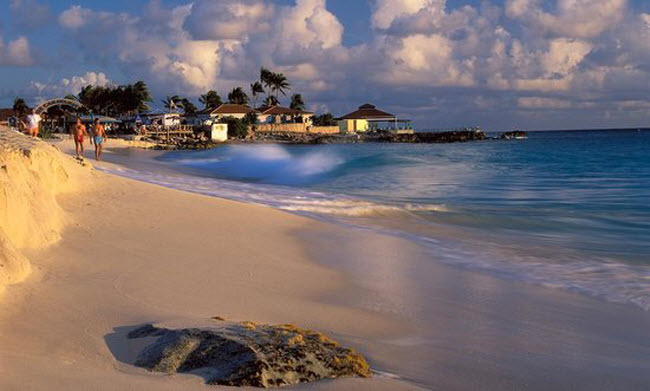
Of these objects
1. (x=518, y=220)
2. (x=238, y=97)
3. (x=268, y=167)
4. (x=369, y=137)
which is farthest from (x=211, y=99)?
(x=518, y=220)

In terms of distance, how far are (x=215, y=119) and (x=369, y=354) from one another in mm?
75110

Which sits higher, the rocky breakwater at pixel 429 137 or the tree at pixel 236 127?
the tree at pixel 236 127

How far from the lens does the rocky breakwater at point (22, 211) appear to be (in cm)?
493

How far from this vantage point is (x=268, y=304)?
5328 millimetres

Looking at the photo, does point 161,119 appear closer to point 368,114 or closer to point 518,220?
point 368,114

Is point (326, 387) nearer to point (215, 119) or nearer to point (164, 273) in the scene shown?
point (164, 273)

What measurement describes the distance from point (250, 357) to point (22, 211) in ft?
11.9

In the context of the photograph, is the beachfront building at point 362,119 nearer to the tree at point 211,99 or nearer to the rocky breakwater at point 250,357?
the tree at point 211,99

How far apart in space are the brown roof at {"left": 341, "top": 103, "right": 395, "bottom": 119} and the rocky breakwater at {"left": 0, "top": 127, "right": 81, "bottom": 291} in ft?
276

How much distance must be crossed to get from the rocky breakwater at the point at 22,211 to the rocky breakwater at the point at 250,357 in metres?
1.65

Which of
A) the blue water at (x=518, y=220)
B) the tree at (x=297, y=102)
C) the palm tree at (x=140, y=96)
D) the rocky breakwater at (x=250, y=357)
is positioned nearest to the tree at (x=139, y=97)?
the palm tree at (x=140, y=96)

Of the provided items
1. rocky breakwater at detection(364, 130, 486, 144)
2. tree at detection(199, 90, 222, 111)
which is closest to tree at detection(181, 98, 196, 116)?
tree at detection(199, 90, 222, 111)

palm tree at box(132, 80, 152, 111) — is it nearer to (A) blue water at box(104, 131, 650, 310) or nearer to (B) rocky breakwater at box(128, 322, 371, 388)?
(A) blue water at box(104, 131, 650, 310)

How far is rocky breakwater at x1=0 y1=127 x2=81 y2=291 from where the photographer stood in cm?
493
